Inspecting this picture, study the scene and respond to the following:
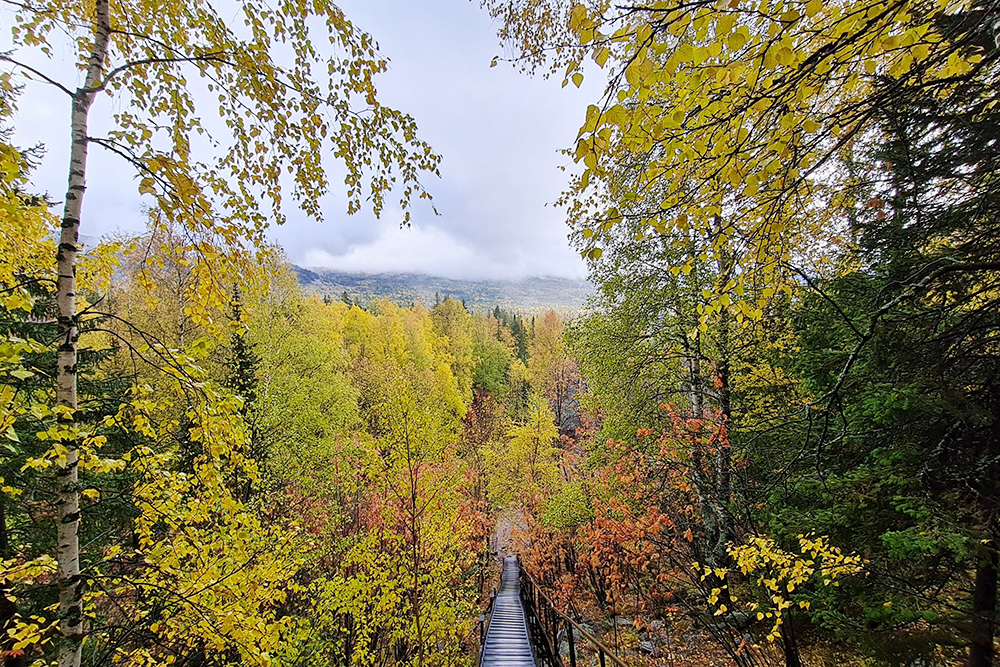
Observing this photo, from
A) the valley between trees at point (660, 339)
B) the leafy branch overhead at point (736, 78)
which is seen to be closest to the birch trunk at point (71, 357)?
the valley between trees at point (660, 339)

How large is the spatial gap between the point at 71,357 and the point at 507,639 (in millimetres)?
9758

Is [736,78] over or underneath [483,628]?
over

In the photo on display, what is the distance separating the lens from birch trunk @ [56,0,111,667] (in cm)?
202

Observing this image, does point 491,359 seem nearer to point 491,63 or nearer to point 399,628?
point 399,628

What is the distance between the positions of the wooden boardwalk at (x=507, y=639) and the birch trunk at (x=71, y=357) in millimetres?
7191

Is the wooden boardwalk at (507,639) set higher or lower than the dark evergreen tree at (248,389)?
lower

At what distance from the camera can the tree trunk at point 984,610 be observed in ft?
9.80

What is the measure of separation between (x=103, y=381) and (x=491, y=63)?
7.81 metres

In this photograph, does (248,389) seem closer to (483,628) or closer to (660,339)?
(483,628)

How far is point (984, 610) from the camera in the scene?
3170mm

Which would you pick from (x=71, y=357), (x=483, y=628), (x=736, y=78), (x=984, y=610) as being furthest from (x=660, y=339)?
(x=483, y=628)

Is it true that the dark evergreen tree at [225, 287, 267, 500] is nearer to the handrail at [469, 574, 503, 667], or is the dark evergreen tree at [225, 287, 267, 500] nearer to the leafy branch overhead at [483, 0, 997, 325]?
the handrail at [469, 574, 503, 667]

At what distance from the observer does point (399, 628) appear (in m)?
7.32

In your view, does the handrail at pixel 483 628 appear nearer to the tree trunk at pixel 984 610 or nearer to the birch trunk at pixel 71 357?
the tree trunk at pixel 984 610
